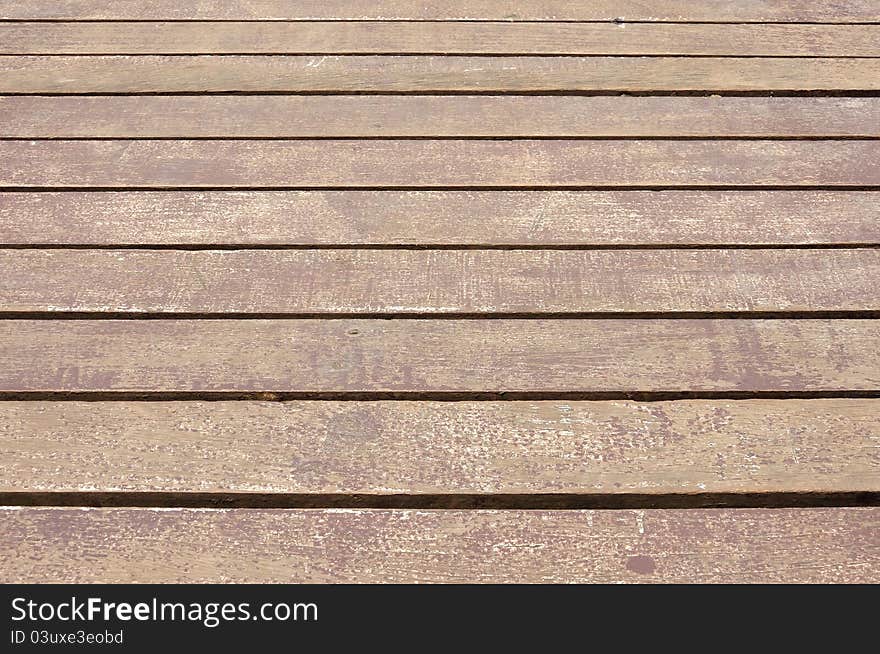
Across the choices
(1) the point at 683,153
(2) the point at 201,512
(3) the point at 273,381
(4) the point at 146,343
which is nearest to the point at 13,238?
(4) the point at 146,343

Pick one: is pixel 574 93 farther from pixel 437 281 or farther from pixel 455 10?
pixel 437 281

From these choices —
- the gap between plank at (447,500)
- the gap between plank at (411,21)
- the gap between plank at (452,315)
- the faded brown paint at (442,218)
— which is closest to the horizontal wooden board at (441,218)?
the faded brown paint at (442,218)

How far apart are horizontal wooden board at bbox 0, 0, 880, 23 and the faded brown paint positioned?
736 millimetres

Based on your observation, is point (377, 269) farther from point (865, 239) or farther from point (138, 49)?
point (138, 49)

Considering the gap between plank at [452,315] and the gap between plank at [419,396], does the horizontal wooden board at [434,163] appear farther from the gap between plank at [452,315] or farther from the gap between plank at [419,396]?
the gap between plank at [419,396]

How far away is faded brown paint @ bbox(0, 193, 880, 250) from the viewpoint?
59.6 inches

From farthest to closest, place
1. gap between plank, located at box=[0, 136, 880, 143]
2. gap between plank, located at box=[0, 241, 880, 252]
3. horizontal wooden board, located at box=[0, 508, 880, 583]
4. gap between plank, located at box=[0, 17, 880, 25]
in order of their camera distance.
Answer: gap between plank, located at box=[0, 17, 880, 25] < gap between plank, located at box=[0, 136, 880, 143] < gap between plank, located at box=[0, 241, 880, 252] < horizontal wooden board, located at box=[0, 508, 880, 583]

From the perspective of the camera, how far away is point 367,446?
1.18 metres

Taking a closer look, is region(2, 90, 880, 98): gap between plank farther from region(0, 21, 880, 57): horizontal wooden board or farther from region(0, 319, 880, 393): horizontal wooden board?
region(0, 319, 880, 393): horizontal wooden board

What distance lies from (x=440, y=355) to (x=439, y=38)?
3.41 ft

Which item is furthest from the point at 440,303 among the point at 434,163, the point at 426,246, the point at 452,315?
the point at 434,163

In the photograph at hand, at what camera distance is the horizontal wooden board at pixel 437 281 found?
1.38 meters

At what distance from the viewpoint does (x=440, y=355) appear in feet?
4.28

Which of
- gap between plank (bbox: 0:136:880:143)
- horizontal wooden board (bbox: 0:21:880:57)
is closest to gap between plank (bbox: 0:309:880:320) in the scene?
gap between plank (bbox: 0:136:880:143)
